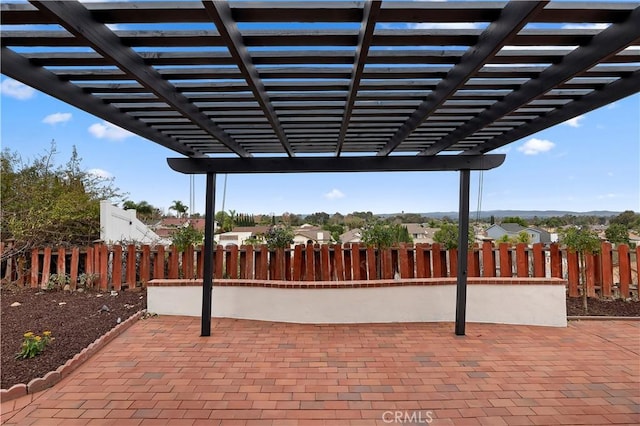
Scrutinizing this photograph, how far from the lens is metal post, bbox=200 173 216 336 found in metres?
4.14

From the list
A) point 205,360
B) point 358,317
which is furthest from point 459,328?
point 205,360

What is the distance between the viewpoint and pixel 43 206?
6.16m

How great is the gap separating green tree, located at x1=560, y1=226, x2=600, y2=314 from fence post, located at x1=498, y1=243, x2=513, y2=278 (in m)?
1.00

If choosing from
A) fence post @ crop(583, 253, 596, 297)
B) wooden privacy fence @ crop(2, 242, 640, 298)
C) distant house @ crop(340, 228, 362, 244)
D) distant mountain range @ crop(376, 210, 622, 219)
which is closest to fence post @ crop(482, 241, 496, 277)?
wooden privacy fence @ crop(2, 242, 640, 298)

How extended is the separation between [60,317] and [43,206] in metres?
2.86

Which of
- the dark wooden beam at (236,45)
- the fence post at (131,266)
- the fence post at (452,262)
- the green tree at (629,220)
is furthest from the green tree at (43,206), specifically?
the green tree at (629,220)

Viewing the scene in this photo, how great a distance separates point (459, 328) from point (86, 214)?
6933mm

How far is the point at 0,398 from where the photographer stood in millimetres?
2623

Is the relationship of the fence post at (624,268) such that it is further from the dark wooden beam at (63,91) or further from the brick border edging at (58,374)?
the brick border edging at (58,374)

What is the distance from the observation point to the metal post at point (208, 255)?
4141mm

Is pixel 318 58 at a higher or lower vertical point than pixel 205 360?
higher

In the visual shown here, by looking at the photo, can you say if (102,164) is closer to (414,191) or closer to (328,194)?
(328,194)

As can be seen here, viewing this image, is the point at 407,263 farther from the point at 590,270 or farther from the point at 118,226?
the point at 118,226

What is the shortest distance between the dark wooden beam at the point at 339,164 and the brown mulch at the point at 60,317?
7.45 feet
